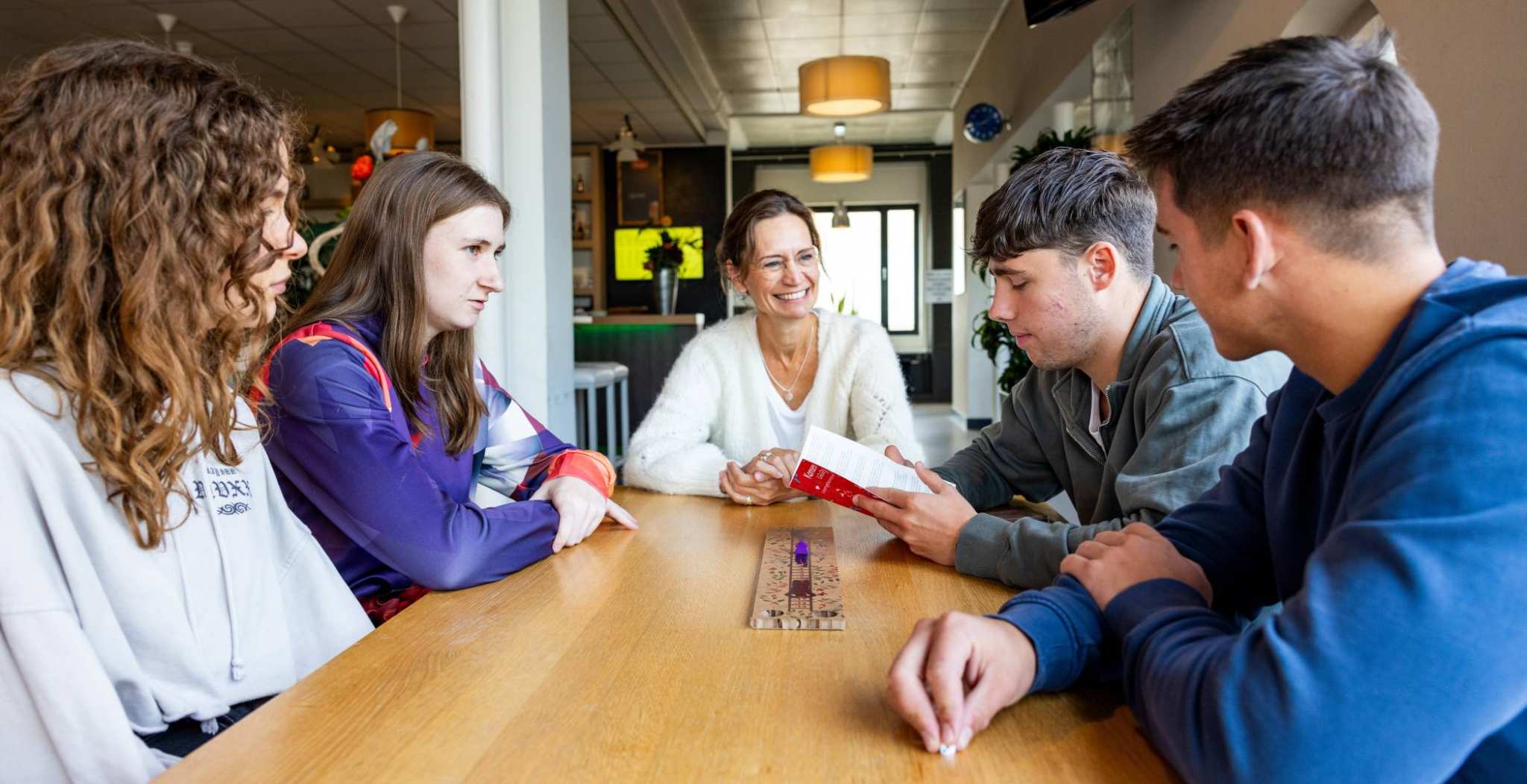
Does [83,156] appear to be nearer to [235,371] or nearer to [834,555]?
[235,371]

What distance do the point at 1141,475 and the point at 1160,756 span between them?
0.60 meters

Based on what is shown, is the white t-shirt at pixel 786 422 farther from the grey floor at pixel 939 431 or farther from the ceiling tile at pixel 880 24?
the ceiling tile at pixel 880 24

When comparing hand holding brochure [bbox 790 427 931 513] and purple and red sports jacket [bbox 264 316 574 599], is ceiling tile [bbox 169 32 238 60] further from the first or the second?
→ hand holding brochure [bbox 790 427 931 513]

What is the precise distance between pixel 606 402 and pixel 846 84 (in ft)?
8.23

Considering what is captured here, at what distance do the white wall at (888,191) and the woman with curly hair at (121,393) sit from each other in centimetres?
1147

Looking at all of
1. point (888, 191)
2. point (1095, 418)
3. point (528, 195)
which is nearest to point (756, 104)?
point (888, 191)

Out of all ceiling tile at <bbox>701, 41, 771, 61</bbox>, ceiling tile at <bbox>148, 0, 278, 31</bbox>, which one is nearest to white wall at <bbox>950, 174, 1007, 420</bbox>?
ceiling tile at <bbox>701, 41, 771, 61</bbox>

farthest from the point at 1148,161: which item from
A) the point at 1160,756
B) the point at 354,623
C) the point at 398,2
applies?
the point at 398,2

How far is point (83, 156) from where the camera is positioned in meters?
0.93

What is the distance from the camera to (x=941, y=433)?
29.6ft

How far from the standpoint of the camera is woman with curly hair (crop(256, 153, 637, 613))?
1.35 m

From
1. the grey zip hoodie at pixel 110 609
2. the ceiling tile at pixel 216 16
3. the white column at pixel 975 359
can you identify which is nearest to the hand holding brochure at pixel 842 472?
the grey zip hoodie at pixel 110 609

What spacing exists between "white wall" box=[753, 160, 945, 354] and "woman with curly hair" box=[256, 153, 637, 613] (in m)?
10.7

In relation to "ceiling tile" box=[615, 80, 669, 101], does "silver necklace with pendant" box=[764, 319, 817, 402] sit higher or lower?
lower
